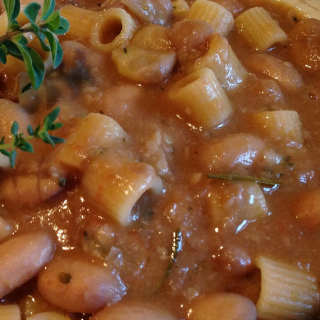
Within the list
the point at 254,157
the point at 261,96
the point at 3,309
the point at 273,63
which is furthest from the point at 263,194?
the point at 3,309

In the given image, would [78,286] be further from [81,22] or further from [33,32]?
[81,22]

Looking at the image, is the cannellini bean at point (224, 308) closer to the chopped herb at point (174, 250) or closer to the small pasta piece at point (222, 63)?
the chopped herb at point (174, 250)

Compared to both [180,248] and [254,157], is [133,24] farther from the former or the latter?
A: [180,248]

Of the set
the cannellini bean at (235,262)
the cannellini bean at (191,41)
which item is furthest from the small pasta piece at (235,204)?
the cannellini bean at (191,41)

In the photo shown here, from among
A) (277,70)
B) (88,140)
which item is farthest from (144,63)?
(277,70)

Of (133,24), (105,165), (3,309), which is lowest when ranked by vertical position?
(3,309)
